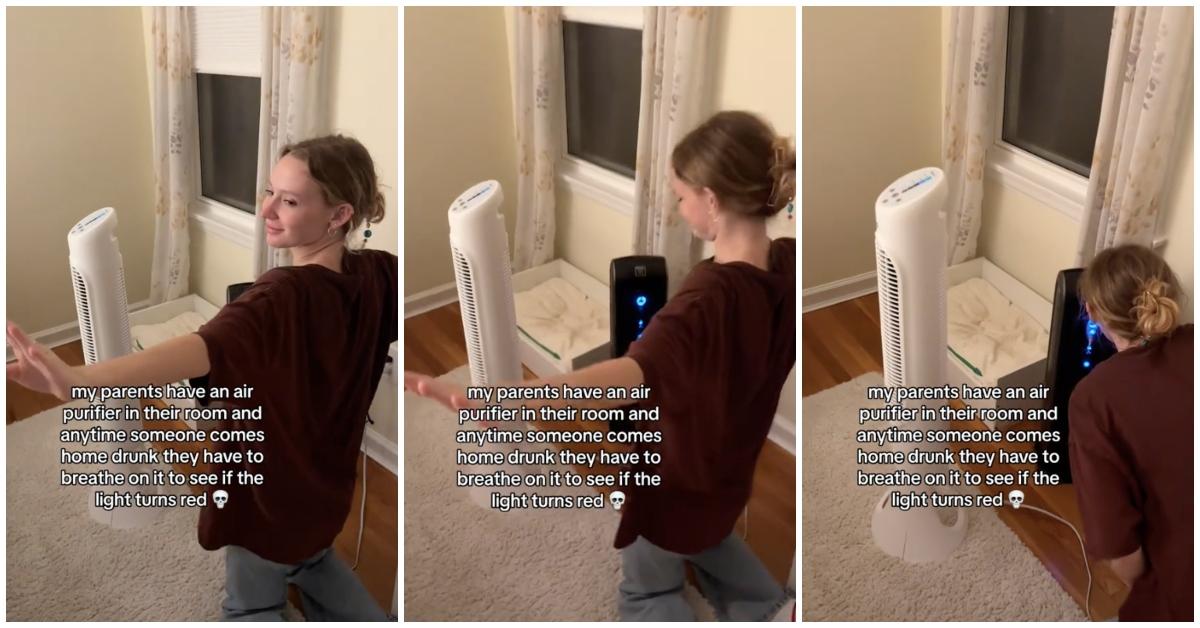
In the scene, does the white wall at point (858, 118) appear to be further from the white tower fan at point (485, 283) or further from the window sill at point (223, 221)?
the window sill at point (223, 221)

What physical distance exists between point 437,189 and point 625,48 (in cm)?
35

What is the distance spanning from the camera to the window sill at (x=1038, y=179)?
1531mm

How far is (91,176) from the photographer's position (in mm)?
1516

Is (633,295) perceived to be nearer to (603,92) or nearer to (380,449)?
(603,92)

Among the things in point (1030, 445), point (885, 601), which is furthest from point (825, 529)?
point (1030, 445)

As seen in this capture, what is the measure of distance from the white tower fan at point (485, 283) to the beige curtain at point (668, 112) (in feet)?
0.70

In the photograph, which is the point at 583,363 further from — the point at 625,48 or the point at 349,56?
the point at 349,56

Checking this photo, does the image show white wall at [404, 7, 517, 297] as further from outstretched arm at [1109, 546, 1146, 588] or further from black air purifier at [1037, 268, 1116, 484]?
outstretched arm at [1109, 546, 1146, 588]

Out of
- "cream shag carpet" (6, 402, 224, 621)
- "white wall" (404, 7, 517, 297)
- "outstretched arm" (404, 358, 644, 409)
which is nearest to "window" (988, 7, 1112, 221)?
"outstretched arm" (404, 358, 644, 409)

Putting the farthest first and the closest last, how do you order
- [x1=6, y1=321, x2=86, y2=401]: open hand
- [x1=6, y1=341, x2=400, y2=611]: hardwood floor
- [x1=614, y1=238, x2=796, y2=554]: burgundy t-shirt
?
[x1=6, y1=341, x2=400, y2=611]: hardwood floor, [x1=614, y1=238, x2=796, y2=554]: burgundy t-shirt, [x1=6, y1=321, x2=86, y2=401]: open hand

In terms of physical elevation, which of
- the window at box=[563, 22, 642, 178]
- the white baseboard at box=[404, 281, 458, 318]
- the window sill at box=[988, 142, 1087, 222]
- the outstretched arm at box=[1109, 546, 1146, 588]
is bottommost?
the outstretched arm at box=[1109, 546, 1146, 588]

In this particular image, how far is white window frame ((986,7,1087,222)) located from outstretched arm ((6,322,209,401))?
4.02 feet

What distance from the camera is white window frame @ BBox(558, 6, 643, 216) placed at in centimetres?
152

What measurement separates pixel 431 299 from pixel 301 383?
24cm
